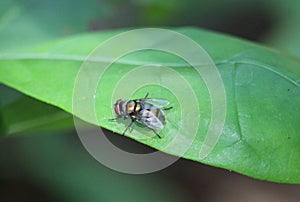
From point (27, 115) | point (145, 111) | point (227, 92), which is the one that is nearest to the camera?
point (227, 92)

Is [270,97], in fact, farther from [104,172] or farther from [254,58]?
[104,172]

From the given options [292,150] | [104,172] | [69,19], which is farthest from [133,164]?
[292,150]

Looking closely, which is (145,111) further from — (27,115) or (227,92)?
(27,115)

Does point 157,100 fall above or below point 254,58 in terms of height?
below

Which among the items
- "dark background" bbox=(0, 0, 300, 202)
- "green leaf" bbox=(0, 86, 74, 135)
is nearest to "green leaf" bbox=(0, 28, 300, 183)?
"green leaf" bbox=(0, 86, 74, 135)

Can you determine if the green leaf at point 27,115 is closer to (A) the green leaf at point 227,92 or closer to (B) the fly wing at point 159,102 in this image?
(A) the green leaf at point 227,92

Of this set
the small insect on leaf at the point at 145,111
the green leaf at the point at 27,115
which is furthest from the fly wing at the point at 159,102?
the green leaf at the point at 27,115

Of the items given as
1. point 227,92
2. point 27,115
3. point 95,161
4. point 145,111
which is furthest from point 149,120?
point 95,161
